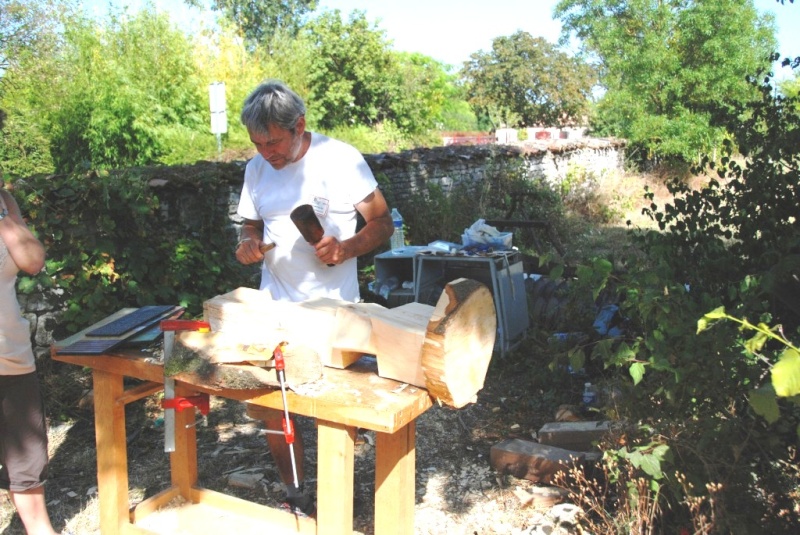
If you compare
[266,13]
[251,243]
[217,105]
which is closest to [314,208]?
[251,243]

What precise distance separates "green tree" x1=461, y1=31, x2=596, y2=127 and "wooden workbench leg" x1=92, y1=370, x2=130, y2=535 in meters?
32.6

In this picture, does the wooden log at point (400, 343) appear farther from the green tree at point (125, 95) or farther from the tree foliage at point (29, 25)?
the tree foliage at point (29, 25)

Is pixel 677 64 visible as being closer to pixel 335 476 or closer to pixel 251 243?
pixel 251 243

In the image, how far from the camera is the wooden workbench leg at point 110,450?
2.69m

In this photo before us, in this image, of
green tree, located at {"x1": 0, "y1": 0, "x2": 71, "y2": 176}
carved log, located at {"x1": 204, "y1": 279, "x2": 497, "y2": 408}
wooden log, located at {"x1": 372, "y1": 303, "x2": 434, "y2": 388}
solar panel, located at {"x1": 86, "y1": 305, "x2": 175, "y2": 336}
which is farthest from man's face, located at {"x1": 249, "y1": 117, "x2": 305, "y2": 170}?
green tree, located at {"x1": 0, "y1": 0, "x2": 71, "y2": 176}

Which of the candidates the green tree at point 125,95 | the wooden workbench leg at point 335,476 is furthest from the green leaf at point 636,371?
the green tree at point 125,95

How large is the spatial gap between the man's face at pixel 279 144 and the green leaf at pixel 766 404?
5.87ft

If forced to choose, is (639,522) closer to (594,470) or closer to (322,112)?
(594,470)

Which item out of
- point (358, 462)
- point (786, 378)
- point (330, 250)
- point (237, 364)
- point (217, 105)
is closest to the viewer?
point (786, 378)

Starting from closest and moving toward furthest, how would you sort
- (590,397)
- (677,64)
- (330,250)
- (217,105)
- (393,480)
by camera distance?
(393,480) → (330,250) → (590,397) → (217,105) → (677,64)

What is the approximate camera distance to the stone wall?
14.5 ft

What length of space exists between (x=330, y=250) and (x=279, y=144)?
0.44 m

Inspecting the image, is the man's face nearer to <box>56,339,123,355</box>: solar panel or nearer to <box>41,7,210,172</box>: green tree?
<box>56,339,123,355</box>: solar panel

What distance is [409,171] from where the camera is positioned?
871cm
